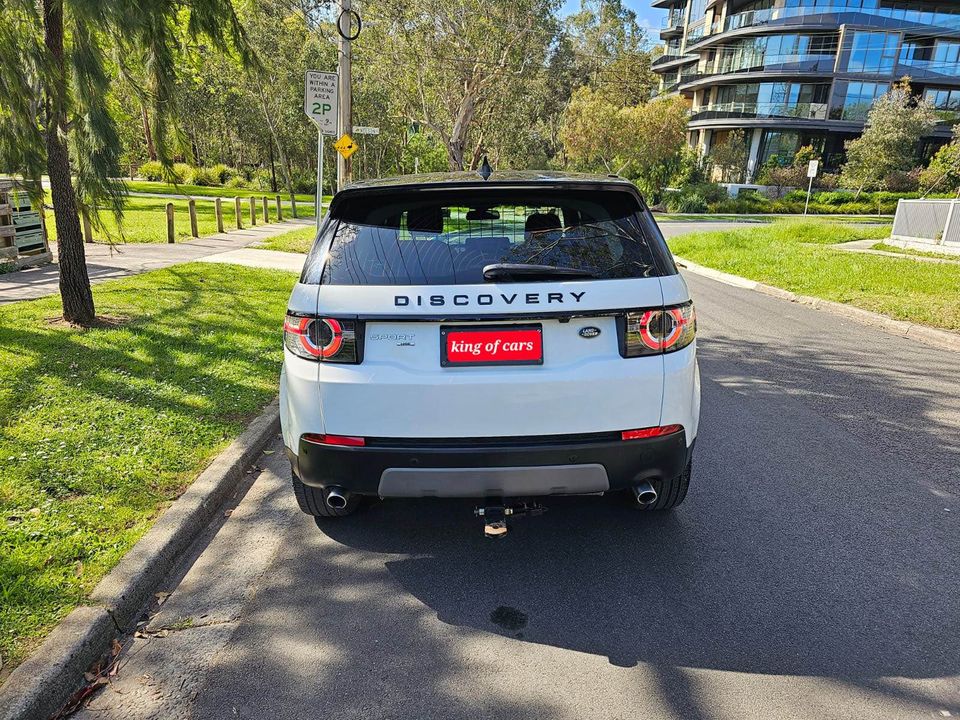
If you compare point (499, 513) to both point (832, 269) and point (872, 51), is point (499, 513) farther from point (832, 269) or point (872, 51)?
point (872, 51)

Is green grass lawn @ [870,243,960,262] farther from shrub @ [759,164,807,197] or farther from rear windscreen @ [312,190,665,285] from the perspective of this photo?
shrub @ [759,164,807,197]

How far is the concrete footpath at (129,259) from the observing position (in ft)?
30.0

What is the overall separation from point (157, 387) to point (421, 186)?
11.3 feet

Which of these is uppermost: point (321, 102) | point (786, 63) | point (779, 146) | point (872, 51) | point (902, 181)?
point (872, 51)

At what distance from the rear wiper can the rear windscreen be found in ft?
0.12

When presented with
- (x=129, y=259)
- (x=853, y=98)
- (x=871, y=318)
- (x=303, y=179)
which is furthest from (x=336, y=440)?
(x=853, y=98)

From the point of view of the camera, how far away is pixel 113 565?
9.78 ft

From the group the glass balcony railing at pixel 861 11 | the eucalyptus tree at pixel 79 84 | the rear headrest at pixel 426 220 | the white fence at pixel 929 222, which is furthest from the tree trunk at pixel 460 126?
the glass balcony railing at pixel 861 11

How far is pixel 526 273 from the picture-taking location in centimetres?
284

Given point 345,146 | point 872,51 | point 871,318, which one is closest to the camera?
point 871,318

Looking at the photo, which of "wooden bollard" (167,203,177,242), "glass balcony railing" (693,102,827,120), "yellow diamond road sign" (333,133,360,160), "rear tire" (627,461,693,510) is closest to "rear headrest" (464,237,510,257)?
"rear tire" (627,461,693,510)

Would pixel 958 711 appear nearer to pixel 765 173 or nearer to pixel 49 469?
pixel 49 469

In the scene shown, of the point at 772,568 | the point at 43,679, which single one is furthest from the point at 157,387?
the point at 772,568

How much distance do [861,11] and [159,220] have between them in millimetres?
55301
